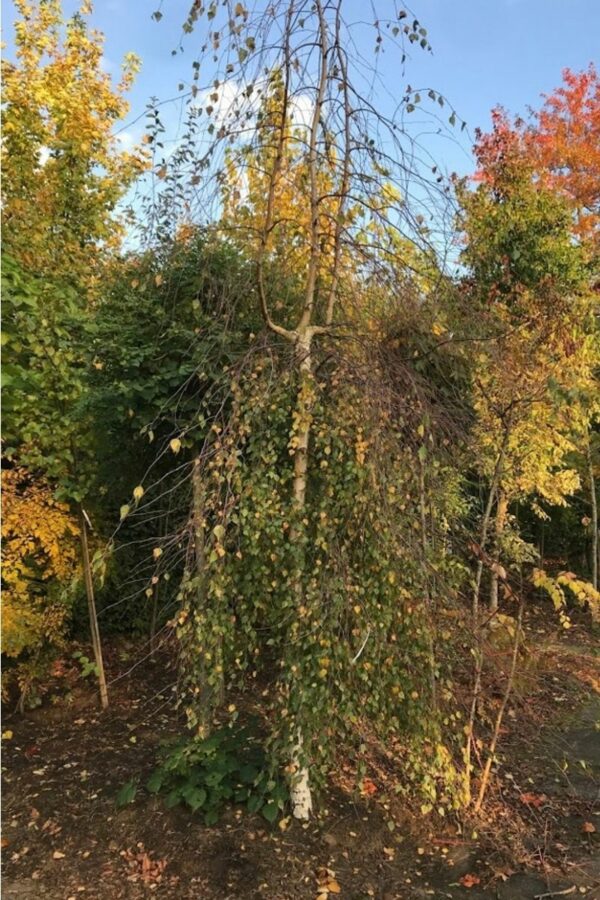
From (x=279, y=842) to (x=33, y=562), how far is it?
7.93ft

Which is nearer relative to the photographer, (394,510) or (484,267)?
(394,510)

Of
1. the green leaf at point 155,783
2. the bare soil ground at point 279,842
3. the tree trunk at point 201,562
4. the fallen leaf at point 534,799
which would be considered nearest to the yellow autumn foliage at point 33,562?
the bare soil ground at point 279,842

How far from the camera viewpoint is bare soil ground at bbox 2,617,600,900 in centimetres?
236

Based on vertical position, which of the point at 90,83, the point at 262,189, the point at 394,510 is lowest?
the point at 394,510

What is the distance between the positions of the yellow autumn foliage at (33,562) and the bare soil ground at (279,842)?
2.19 ft

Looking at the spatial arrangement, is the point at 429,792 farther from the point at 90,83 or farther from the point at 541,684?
the point at 90,83

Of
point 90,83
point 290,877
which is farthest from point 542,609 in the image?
point 90,83

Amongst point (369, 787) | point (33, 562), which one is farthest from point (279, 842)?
point (33, 562)

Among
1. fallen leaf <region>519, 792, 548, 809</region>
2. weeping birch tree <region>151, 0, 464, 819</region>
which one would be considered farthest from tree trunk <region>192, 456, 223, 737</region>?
fallen leaf <region>519, 792, 548, 809</region>

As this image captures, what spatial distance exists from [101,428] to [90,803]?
198cm

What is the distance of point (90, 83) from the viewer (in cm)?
664

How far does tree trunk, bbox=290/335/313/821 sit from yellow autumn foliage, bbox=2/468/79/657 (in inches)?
73.4

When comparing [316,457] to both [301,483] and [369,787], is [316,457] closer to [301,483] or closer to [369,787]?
[301,483]

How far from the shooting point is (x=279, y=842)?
8.29 ft
